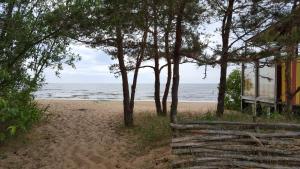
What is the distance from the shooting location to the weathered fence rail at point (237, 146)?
658cm

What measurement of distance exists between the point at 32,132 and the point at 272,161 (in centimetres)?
699

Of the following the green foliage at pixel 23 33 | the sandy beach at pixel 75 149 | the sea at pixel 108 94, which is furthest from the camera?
the sea at pixel 108 94

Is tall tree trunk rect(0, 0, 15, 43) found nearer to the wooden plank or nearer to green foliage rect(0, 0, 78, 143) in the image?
green foliage rect(0, 0, 78, 143)

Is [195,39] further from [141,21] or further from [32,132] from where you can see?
[32,132]

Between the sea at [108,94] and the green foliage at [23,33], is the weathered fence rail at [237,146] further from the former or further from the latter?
the sea at [108,94]

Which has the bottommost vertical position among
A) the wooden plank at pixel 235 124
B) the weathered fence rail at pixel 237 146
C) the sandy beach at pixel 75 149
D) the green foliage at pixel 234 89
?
the sandy beach at pixel 75 149

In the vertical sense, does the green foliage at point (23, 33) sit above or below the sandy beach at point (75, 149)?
above

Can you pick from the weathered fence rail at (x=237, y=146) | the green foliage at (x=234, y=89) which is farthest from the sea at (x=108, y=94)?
the weathered fence rail at (x=237, y=146)

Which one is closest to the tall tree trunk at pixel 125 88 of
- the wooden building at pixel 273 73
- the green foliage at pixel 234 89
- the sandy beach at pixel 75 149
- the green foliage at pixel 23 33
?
the sandy beach at pixel 75 149

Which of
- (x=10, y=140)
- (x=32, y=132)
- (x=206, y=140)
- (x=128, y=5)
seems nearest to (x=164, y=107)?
(x=32, y=132)

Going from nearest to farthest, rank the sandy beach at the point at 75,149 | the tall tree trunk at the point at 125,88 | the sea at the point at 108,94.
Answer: the sandy beach at the point at 75,149 → the tall tree trunk at the point at 125,88 → the sea at the point at 108,94

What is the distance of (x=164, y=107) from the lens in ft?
49.4

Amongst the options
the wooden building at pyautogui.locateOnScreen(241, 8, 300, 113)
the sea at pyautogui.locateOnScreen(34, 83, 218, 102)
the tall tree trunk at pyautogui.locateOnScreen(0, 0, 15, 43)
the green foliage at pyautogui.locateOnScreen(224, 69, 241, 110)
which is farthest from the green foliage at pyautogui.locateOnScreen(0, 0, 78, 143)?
the green foliage at pyautogui.locateOnScreen(224, 69, 241, 110)

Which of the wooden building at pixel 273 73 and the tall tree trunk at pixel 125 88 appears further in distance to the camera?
the tall tree trunk at pixel 125 88
